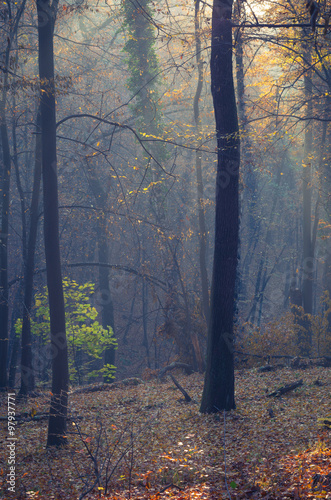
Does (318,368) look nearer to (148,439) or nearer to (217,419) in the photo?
(217,419)

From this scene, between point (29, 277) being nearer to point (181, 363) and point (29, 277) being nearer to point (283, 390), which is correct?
point (181, 363)

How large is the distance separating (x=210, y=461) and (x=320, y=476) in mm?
1912

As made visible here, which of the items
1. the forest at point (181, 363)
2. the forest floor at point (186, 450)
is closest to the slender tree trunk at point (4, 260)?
the forest at point (181, 363)

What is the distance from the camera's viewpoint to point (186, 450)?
6.63m

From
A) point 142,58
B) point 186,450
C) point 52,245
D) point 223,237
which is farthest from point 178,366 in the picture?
point 142,58

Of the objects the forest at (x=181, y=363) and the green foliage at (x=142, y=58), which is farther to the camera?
the green foliage at (x=142, y=58)

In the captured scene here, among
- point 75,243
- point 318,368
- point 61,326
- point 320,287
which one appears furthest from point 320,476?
point 320,287

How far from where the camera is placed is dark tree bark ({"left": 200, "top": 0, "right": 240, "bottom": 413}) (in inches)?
322

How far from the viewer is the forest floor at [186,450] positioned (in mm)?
4906

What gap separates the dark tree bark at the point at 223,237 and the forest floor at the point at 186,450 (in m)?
0.63

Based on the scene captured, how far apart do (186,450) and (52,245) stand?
4055 millimetres

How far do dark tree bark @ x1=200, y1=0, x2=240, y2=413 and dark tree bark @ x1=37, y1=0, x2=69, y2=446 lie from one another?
2.77 m

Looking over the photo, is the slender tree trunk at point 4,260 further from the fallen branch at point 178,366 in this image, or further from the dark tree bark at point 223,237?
the dark tree bark at point 223,237

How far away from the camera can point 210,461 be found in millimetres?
6074
